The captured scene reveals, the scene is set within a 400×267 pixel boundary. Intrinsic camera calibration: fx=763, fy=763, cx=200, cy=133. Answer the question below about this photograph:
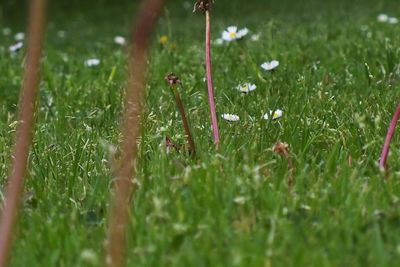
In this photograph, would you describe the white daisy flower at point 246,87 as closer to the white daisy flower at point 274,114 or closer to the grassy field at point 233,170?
the grassy field at point 233,170

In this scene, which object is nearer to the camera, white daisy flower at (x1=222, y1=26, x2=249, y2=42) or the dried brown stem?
the dried brown stem

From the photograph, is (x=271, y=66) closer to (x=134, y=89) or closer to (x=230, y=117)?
(x=230, y=117)

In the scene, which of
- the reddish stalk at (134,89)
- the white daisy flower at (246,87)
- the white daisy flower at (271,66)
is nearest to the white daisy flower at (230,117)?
the white daisy flower at (246,87)

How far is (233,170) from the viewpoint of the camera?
1.86 meters

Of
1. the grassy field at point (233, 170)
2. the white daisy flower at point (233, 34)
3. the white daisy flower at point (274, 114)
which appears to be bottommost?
the grassy field at point (233, 170)

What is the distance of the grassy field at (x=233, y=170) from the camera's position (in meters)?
1.49

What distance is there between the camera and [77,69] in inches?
179

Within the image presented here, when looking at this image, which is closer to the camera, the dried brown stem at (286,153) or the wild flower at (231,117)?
the dried brown stem at (286,153)

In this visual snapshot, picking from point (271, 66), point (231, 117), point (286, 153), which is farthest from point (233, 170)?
point (271, 66)

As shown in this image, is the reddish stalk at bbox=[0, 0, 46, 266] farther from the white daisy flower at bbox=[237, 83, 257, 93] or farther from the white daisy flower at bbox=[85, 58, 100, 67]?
the white daisy flower at bbox=[85, 58, 100, 67]

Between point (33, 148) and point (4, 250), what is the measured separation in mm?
1401

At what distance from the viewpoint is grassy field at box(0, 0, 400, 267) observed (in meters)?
1.49

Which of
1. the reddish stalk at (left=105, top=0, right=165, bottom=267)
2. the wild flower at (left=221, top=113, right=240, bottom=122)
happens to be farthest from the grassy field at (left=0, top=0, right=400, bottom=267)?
the reddish stalk at (left=105, top=0, right=165, bottom=267)

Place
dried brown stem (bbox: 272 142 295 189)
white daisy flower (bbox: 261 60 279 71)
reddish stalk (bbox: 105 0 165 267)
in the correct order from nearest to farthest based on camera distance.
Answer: reddish stalk (bbox: 105 0 165 267) → dried brown stem (bbox: 272 142 295 189) → white daisy flower (bbox: 261 60 279 71)
